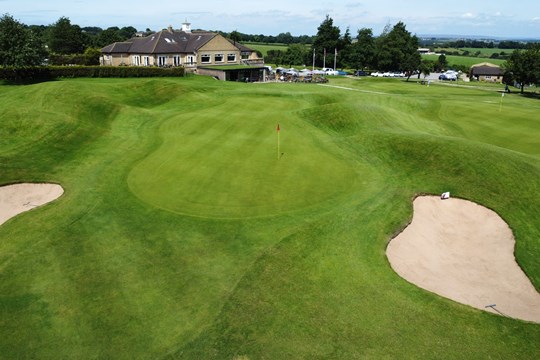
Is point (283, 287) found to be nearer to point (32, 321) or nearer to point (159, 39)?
point (32, 321)

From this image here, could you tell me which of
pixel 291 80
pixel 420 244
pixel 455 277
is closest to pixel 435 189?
pixel 420 244

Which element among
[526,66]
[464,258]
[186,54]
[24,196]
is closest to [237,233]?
[464,258]

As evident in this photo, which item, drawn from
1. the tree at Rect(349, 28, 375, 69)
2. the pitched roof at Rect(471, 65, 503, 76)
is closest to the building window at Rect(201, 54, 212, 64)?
the tree at Rect(349, 28, 375, 69)

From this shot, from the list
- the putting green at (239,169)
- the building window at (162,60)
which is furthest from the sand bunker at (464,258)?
the building window at (162,60)

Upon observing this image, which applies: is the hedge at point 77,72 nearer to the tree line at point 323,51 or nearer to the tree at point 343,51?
the tree line at point 323,51

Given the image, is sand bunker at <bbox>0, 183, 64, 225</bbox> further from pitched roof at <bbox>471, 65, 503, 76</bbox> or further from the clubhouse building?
pitched roof at <bbox>471, 65, 503, 76</bbox>
